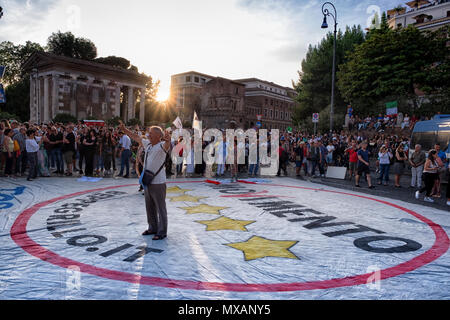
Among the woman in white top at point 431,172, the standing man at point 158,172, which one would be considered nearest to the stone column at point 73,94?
the standing man at point 158,172

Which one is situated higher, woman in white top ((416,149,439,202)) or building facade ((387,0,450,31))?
building facade ((387,0,450,31))

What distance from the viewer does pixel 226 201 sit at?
9.26 metres

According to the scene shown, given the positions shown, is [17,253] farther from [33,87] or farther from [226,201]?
[33,87]

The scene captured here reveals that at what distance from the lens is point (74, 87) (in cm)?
4753

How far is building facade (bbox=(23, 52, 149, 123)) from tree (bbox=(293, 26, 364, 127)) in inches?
1159

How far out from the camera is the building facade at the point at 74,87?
45844mm

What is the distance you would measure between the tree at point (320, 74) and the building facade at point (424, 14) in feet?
45.8

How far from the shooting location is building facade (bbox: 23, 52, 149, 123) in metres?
45.8

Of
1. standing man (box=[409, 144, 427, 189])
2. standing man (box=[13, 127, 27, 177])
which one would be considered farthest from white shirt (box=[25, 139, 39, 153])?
standing man (box=[409, 144, 427, 189])

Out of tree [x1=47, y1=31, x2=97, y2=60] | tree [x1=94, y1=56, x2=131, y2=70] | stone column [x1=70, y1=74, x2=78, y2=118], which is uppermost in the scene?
tree [x1=47, y1=31, x2=97, y2=60]

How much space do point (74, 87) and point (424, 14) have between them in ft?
196

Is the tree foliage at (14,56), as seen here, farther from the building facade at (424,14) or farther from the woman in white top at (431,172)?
the woman in white top at (431,172)

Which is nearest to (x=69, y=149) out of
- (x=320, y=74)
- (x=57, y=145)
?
(x=57, y=145)

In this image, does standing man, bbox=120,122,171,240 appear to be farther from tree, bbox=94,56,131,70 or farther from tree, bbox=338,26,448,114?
tree, bbox=94,56,131,70
